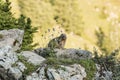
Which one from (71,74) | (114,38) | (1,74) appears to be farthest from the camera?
(114,38)

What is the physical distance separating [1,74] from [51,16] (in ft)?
337

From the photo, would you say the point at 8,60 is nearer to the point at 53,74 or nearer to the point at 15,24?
the point at 53,74

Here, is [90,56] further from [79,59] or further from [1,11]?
[1,11]

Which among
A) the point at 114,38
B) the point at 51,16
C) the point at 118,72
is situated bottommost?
the point at 114,38

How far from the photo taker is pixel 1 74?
62.1 feet

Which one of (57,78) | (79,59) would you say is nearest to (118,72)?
(79,59)

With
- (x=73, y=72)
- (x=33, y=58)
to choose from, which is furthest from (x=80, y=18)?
(x=73, y=72)

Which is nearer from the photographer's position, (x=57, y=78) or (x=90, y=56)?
(x=57, y=78)

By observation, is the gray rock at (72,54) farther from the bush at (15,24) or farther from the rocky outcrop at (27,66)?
the bush at (15,24)

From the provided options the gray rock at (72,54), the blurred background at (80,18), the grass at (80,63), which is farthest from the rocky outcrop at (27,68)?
the blurred background at (80,18)

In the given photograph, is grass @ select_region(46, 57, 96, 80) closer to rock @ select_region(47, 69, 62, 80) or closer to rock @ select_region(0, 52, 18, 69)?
rock @ select_region(47, 69, 62, 80)

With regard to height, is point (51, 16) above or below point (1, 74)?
below

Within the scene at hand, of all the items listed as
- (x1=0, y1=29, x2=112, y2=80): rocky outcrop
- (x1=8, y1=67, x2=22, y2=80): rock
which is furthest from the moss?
(x1=8, y1=67, x2=22, y2=80): rock

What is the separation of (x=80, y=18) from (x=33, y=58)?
359 ft
